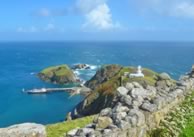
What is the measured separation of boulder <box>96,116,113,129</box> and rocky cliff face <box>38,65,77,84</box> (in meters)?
111

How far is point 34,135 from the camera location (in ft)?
45.0

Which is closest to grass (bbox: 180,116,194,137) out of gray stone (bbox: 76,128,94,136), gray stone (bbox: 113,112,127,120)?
gray stone (bbox: 113,112,127,120)

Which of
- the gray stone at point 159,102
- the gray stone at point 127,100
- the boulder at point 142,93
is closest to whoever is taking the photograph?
the gray stone at point 127,100

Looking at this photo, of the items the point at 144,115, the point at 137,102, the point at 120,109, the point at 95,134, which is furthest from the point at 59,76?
the point at 95,134

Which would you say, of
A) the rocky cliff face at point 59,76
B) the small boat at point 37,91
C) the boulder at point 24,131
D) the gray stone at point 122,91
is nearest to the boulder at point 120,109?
the gray stone at point 122,91

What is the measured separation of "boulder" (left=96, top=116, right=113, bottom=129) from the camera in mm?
14984

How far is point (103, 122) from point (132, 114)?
1.26 m

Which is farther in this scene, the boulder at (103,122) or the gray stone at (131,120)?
the boulder at (103,122)

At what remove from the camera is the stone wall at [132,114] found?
47.3 ft

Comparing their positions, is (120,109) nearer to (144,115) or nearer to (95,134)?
(144,115)

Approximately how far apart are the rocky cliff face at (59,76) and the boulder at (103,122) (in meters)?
111

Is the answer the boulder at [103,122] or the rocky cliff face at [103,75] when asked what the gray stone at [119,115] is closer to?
the boulder at [103,122]

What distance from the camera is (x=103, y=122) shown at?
1505 cm

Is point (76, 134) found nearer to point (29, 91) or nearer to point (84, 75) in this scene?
point (29, 91)
